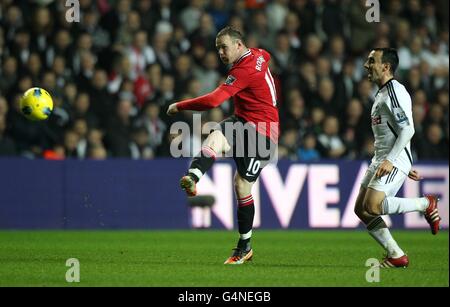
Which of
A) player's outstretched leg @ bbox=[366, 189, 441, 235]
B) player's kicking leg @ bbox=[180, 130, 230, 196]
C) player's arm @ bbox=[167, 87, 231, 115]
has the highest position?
player's arm @ bbox=[167, 87, 231, 115]

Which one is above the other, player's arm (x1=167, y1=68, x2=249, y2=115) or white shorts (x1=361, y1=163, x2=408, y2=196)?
player's arm (x1=167, y1=68, x2=249, y2=115)

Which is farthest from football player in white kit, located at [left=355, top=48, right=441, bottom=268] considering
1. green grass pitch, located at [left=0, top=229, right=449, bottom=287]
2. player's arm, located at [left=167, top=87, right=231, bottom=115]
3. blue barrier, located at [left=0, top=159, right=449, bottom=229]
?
blue barrier, located at [left=0, top=159, right=449, bottom=229]

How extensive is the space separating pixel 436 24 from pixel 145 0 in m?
5.72

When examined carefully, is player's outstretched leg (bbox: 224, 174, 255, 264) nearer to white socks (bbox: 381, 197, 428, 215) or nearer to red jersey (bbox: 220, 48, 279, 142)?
red jersey (bbox: 220, 48, 279, 142)

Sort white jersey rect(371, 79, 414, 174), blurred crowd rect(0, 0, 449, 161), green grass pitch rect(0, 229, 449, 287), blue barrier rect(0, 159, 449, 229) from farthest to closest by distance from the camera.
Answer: blurred crowd rect(0, 0, 449, 161), blue barrier rect(0, 159, 449, 229), white jersey rect(371, 79, 414, 174), green grass pitch rect(0, 229, 449, 287)

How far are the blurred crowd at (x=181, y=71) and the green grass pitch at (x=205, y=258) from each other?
174 cm

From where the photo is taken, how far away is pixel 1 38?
605 inches

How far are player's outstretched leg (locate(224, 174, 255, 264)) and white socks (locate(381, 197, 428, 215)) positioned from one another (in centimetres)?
133

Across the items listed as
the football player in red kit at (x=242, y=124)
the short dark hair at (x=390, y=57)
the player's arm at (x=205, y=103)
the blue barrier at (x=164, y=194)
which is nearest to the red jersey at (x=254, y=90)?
the football player in red kit at (x=242, y=124)

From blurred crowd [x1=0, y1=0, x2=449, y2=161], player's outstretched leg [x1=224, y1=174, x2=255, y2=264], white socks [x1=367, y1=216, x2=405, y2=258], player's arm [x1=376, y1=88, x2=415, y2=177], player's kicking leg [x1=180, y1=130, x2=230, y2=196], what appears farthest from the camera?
blurred crowd [x1=0, y1=0, x2=449, y2=161]

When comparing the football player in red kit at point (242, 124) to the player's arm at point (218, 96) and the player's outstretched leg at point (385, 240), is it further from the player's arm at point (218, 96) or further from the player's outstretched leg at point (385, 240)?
the player's outstretched leg at point (385, 240)

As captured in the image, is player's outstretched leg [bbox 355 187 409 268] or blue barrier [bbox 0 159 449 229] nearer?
player's outstretched leg [bbox 355 187 409 268]

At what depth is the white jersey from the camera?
8.72 metres

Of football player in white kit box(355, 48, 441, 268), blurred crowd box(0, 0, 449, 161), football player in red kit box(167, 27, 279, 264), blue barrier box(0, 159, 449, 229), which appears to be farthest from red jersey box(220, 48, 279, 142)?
blurred crowd box(0, 0, 449, 161)
